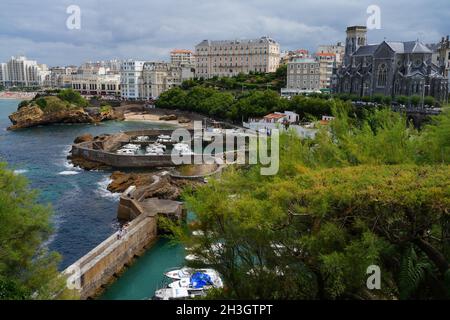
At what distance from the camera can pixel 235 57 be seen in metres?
127

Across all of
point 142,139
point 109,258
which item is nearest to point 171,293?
point 109,258

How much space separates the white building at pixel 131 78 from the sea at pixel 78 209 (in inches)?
2647

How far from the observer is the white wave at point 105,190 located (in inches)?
1324

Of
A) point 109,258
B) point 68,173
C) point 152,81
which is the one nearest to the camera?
point 109,258

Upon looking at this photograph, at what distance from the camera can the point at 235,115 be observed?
7250 centimetres

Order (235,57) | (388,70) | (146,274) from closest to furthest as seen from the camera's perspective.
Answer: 1. (146,274)
2. (388,70)
3. (235,57)

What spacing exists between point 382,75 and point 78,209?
192ft

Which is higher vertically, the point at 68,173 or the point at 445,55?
the point at 445,55

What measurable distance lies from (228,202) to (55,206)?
73.6 ft

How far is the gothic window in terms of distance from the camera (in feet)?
236

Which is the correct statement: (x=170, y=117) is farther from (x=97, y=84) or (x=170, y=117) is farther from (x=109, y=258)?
(x=97, y=84)

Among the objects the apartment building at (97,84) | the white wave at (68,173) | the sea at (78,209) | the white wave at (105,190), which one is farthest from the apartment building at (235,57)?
the white wave at (105,190)

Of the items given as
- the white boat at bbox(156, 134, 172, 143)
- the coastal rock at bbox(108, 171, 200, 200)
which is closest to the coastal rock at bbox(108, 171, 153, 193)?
the coastal rock at bbox(108, 171, 200, 200)
